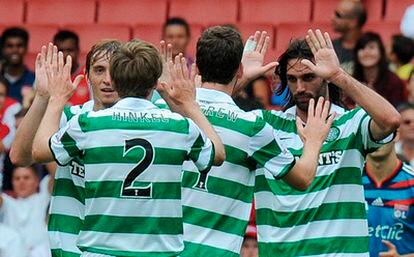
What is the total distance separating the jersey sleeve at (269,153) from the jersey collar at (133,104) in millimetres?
763

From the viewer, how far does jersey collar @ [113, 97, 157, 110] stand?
21.5 feet

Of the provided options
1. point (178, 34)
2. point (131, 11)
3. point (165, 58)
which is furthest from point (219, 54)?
point (131, 11)

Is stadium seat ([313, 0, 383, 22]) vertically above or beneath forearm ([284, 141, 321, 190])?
above

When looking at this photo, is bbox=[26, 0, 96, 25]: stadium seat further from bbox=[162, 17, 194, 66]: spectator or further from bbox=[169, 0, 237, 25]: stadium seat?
bbox=[162, 17, 194, 66]: spectator

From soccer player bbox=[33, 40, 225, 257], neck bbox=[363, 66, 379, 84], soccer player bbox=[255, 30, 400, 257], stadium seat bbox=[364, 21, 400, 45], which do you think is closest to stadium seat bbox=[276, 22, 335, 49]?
stadium seat bbox=[364, 21, 400, 45]

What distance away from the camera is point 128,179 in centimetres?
648

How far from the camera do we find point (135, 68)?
21.2 ft

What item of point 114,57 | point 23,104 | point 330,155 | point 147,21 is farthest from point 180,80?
point 147,21

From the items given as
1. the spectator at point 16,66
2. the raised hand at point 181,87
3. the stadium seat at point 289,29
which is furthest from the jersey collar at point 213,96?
the stadium seat at point 289,29

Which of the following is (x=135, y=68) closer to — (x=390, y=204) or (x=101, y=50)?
(x=101, y=50)

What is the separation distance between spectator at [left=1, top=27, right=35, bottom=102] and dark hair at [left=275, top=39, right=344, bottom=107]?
5.95m

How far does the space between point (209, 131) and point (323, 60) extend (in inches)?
30.2

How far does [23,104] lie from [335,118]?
18.9 ft

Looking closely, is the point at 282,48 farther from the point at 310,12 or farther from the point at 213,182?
the point at 213,182
